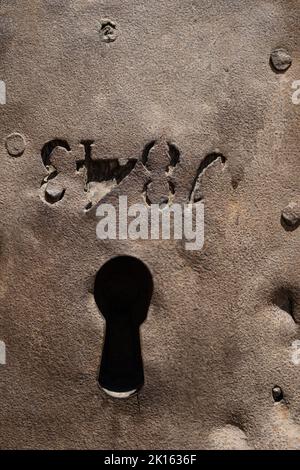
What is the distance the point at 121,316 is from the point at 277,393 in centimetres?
49

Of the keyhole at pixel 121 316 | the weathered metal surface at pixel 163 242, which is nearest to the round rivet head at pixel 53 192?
the weathered metal surface at pixel 163 242

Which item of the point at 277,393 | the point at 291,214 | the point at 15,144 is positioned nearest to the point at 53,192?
the point at 15,144

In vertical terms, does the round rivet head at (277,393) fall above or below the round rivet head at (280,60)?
below

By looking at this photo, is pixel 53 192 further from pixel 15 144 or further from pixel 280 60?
pixel 280 60

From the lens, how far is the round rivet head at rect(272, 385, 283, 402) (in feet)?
7.14

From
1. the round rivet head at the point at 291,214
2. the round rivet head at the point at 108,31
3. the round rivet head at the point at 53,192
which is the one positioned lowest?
the round rivet head at the point at 291,214

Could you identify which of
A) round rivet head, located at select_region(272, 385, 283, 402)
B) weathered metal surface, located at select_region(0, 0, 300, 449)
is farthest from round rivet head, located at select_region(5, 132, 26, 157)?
round rivet head, located at select_region(272, 385, 283, 402)

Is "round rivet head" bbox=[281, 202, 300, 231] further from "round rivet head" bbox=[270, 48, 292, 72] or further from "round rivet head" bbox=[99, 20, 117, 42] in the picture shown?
"round rivet head" bbox=[99, 20, 117, 42]

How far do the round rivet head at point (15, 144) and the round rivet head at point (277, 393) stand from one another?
38.1 inches

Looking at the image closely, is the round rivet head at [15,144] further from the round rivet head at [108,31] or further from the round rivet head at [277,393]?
the round rivet head at [277,393]

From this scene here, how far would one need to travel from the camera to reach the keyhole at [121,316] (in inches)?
88.7

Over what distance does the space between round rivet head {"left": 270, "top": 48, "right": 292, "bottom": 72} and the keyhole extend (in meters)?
0.67

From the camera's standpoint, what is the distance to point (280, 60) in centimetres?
220

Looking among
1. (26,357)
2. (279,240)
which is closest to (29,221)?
(26,357)
